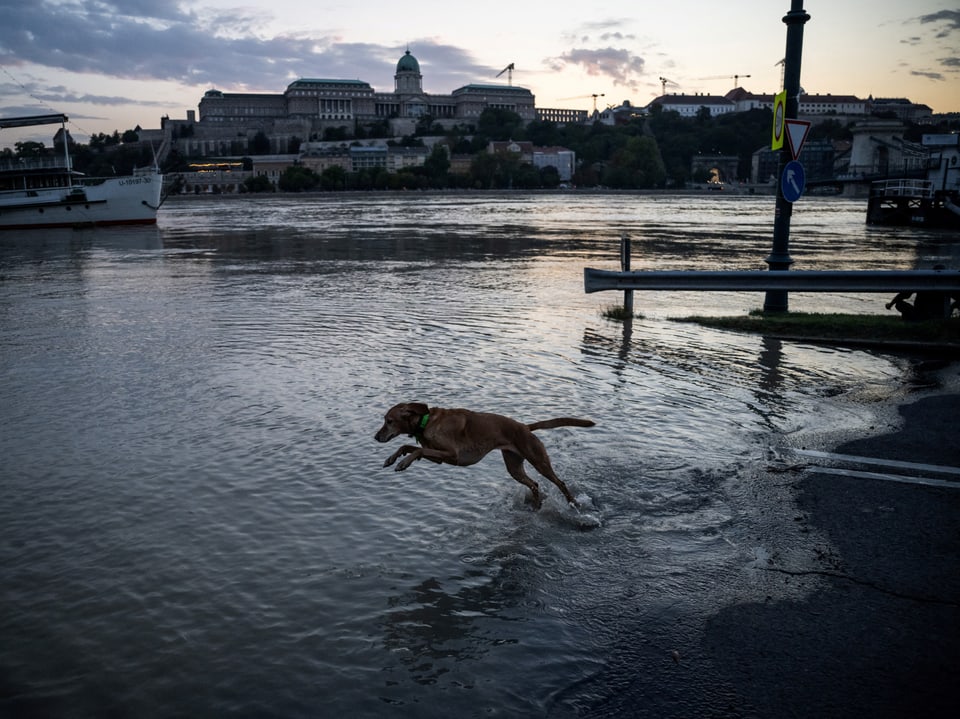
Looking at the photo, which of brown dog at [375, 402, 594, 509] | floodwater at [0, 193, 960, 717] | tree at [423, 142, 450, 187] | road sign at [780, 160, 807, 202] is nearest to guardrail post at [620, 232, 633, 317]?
floodwater at [0, 193, 960, 717]

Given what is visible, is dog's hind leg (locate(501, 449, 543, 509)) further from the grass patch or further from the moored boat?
the moored boat

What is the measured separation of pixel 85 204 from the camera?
53625 mm

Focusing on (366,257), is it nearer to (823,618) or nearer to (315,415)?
(315,415)

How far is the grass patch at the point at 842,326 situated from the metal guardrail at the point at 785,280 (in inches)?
19.2

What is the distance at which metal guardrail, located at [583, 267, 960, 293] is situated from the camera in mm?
11055

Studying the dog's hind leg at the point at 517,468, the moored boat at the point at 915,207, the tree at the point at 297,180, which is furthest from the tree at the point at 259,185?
the dog's hind leg at the point at 517,468

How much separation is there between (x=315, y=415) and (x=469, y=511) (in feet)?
9.26

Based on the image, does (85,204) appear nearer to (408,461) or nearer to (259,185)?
(408,461)

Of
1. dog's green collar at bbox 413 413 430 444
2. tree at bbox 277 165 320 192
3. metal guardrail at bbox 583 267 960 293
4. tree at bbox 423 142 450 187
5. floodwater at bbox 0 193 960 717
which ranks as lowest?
floodwater at bbox 0 193 960 717

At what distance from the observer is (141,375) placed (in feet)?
32.0

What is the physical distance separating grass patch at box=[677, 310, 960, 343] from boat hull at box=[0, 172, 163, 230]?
49.5 metres

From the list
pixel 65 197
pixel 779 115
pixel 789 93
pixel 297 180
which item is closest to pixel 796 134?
pixel 779 115

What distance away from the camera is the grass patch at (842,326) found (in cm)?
A: 1095

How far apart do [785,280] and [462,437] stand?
26.6ft
